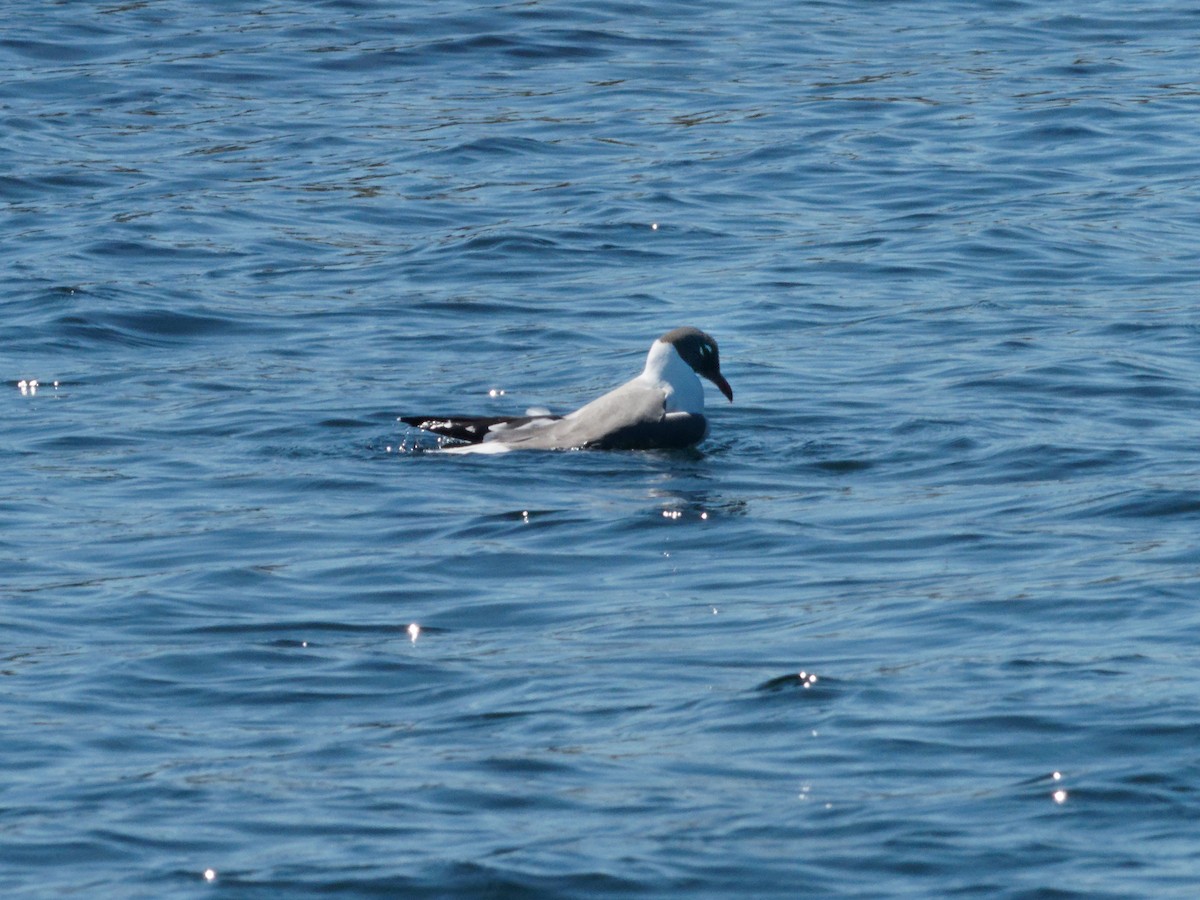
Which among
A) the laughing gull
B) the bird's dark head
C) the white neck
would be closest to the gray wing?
the laughing gull

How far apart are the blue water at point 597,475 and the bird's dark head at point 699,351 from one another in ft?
1.24

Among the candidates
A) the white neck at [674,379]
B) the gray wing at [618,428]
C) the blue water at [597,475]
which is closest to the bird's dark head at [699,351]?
the white neck at [674,379]

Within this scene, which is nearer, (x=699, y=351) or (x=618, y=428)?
(x=618, y=428)

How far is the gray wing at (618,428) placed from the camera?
13.4 m

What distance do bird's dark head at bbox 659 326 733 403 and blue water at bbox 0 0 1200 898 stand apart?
14.8 inches

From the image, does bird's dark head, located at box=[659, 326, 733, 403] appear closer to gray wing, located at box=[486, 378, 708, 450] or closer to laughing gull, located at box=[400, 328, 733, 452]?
laughing gull, located at box=[400, 328, 733, 452]

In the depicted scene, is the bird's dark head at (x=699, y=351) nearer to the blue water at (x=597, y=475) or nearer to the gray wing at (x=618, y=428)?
the blue water at (x=597, y=475)

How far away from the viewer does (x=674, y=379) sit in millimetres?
13953

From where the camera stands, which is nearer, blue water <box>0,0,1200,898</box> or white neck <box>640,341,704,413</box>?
blue water <box>0,0,1200,898</box>

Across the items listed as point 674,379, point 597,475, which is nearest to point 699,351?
point 674,379

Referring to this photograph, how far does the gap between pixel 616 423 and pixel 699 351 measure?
3.04 ft

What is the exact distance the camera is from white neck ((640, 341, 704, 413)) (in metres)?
13.8

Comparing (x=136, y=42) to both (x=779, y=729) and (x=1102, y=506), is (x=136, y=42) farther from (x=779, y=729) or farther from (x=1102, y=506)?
(x=779, y=729)

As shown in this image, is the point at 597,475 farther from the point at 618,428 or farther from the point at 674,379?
the point at 674,379
